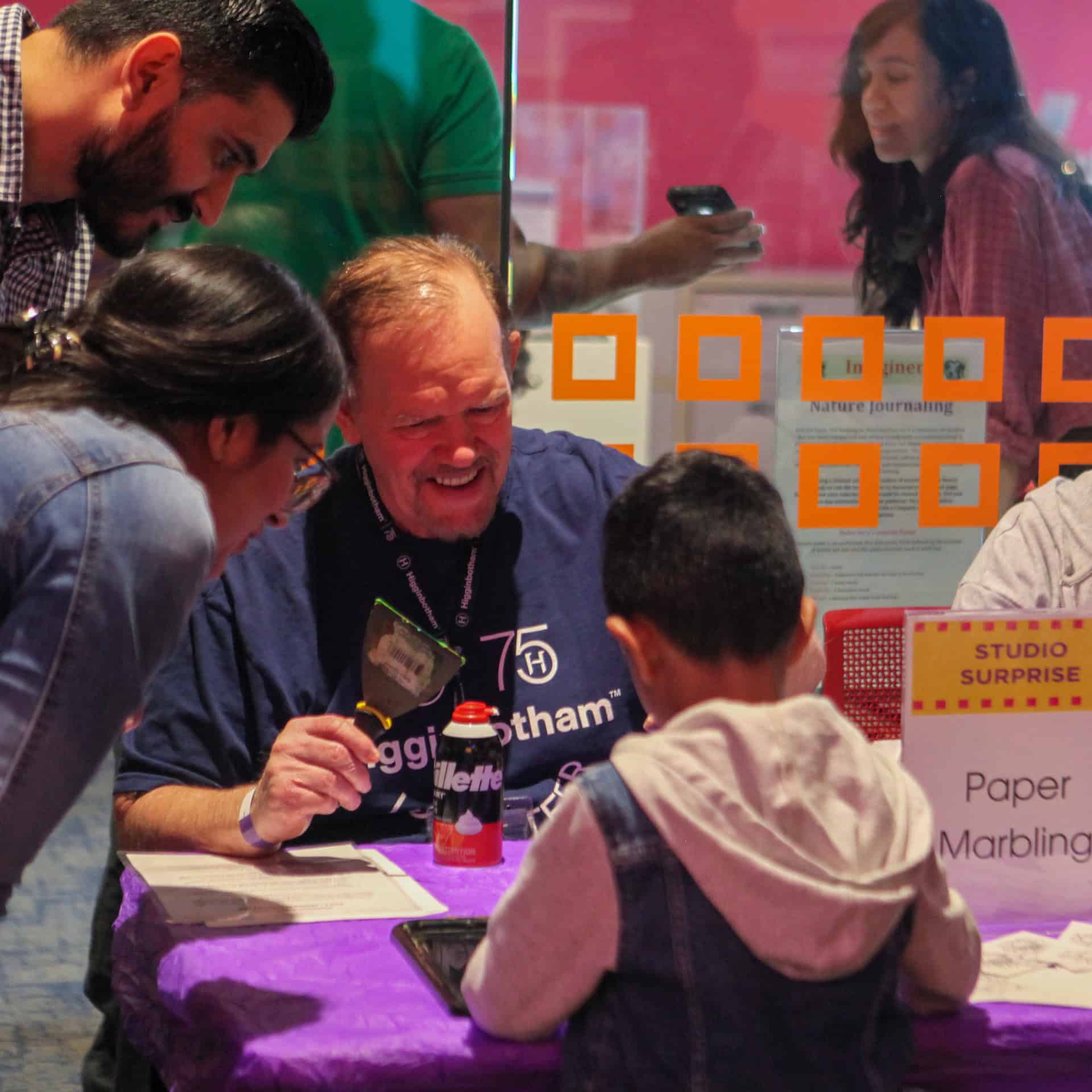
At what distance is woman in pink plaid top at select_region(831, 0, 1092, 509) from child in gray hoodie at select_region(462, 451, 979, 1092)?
2.07 metres

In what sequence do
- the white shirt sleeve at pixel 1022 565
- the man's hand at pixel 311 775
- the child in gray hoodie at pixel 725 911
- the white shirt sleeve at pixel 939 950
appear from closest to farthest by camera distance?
1. the child in gray hoodie at pixel 725 911
2. the white shirt sleeve at pixel 939 950
3. the man's hand at pixel 311 775
4. the white shirt sleeve at pixel 1022 565

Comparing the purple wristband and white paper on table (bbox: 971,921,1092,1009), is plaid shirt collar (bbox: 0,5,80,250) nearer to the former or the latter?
the purple wristband

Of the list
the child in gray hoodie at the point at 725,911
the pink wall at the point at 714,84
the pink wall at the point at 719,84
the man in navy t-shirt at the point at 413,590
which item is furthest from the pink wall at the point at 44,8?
the child in gray hoodie at the point at 725,911

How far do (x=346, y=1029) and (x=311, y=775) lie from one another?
48cm

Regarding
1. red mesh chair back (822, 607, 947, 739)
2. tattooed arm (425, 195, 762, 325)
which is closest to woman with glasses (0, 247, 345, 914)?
red mesh chair back (822, 607, 947, 739)

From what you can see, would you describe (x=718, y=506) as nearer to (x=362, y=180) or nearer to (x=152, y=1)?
(x=152, y=1)

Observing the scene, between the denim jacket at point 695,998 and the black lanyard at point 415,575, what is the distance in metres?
0.97

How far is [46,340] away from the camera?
1.38 m

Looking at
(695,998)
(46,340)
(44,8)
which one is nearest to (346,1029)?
(695,998)

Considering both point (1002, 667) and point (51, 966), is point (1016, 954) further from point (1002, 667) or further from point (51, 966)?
point (51, 966)

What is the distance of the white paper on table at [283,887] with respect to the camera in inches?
64.1

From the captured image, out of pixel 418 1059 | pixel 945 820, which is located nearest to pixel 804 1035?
pixel 418 1059

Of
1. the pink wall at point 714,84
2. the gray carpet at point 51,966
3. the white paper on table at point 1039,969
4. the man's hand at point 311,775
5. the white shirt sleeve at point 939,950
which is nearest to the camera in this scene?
the white shirt sleeve at point 939,950

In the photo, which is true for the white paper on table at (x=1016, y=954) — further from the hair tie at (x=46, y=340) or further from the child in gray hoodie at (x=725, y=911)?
the hair tie at (x=46, y=340)
